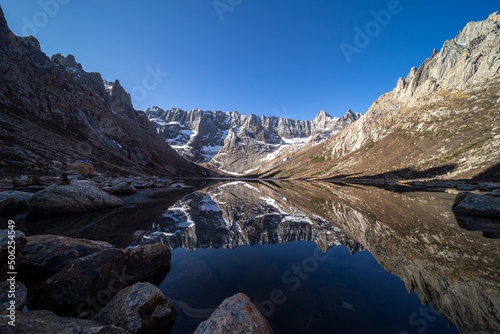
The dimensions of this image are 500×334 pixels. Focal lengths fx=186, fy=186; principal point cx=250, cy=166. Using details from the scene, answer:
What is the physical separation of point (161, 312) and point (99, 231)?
396 inches

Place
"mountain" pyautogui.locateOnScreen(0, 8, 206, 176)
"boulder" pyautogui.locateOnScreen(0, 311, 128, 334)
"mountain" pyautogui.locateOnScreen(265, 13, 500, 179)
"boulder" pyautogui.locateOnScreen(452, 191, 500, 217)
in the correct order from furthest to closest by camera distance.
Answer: "mountain" pyautogui.locateOnScreen(265, 13, 500, 179)
"mountain" pyautogui.locateOnScreen(0, 8, 206, 176)
"boulder" pyautogui.locateOnScreen(452, 191, 500, 217)
"boulder" pyautogui.locateOnScreen(0, 311, 128, 334)

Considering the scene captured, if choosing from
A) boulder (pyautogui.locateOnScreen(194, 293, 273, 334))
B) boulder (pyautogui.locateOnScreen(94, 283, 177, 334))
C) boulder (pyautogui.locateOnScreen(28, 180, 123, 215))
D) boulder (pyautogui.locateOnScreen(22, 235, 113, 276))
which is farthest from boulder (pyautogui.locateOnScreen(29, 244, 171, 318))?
boulder (pyautogui.locateOnScreen(28, 180, 123, 215))

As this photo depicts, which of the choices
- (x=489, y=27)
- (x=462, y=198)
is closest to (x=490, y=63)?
(x=489, y=27)

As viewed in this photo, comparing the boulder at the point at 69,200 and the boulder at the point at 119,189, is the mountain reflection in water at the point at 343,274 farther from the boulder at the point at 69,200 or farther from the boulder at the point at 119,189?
the boulder at the point at 119,189

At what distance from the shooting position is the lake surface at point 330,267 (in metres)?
5.60

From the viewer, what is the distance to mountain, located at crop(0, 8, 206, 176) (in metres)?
37.8

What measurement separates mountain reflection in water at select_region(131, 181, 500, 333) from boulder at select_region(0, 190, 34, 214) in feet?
38.5

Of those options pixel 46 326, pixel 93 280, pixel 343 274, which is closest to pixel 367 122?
pixel 343 274

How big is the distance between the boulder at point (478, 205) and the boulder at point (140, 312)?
85.1 feet

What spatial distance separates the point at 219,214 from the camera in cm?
1878

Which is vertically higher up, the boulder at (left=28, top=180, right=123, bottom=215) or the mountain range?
the mountain range

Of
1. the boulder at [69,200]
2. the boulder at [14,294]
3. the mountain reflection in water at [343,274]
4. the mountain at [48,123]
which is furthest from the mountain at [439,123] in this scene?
the mountain at [48,123]

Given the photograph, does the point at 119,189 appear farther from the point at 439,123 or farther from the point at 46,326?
the point at 439,123

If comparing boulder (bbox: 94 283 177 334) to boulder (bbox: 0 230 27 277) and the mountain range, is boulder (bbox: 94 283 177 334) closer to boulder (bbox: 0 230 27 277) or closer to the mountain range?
boulder (bbox: 0 230 27 277)
